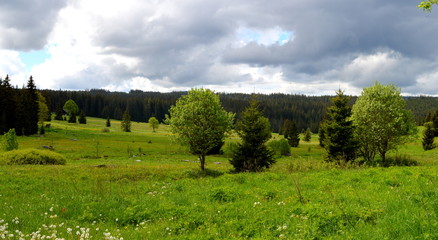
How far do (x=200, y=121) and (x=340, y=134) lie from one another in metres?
17.2

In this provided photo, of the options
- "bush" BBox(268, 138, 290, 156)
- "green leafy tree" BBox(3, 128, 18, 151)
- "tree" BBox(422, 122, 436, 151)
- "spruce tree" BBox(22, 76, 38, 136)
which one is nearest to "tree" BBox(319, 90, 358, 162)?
"bush" BBox(268, 138, 290, 156)

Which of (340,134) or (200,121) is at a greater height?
(200,121)

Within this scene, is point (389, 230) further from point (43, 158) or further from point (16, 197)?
point (43, 158)

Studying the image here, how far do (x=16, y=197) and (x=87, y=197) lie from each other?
13.1 feet

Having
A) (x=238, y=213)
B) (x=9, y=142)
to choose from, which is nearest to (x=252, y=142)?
(x=238, y=213)

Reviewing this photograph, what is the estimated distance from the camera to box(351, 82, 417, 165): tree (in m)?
33.5

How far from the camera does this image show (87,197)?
12.3m

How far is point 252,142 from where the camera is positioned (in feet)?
91.5

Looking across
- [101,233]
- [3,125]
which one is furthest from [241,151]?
[3,125]

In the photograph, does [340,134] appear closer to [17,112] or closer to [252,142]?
[252,142]

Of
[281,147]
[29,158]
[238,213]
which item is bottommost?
[281,147]

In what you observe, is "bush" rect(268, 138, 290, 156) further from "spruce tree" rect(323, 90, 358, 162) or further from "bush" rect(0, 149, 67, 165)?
"bush" rect(0, 149, 67, 165)

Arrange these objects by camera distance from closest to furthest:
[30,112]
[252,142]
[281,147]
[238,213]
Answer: [238,213], [252,142], [281,147], [30,112]

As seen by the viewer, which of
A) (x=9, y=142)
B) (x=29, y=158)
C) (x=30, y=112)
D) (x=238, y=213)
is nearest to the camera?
(x=238, y=213)
